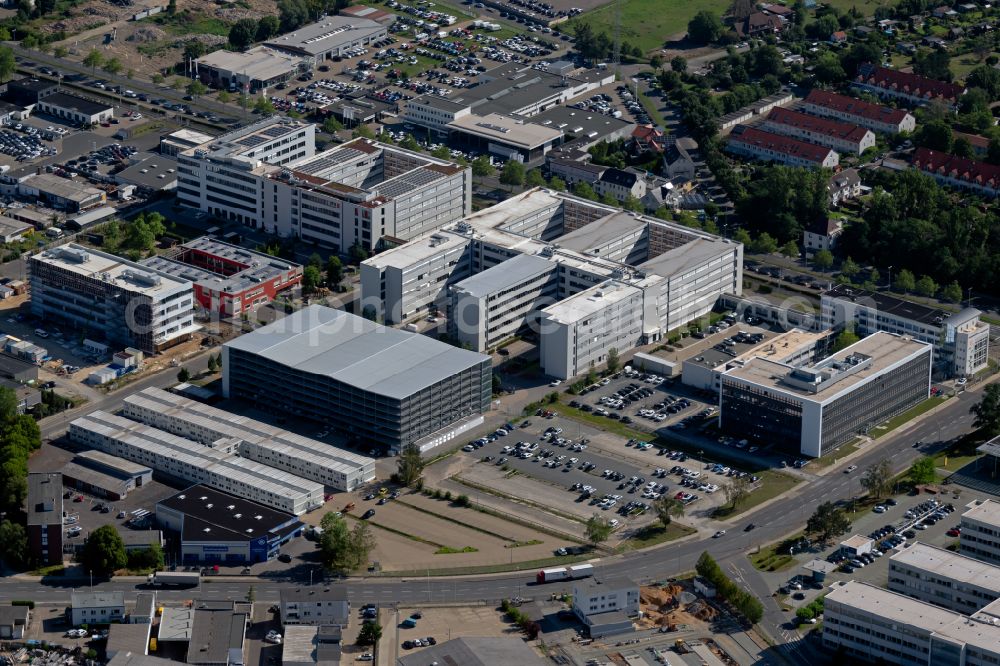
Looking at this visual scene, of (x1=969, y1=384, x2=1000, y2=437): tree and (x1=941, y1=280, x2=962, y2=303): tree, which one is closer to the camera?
(x1=969, y1=384, x2=1000, y2=437): tree

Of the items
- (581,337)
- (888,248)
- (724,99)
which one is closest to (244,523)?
(581,337)

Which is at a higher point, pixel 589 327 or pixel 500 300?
pixel 500 300

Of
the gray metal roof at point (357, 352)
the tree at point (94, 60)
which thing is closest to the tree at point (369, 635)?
the gray metal roof at point (357, 352)

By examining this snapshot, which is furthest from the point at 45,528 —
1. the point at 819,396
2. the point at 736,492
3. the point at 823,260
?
the point at 823,260

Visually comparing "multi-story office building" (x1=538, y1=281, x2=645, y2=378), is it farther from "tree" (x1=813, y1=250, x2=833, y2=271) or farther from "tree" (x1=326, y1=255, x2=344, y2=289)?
"tree" (x1=813, y1=250, x2=833, y2=271)

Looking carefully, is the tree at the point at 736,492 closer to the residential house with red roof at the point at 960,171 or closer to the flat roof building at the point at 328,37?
the residential house with red roof at the point at 960,171

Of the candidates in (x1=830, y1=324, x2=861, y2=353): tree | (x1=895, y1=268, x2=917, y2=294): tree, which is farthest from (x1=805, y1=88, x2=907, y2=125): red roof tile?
(x1=830, y1=324, x2=861, y2=353): tree

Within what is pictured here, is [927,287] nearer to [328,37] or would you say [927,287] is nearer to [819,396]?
[819,396]
